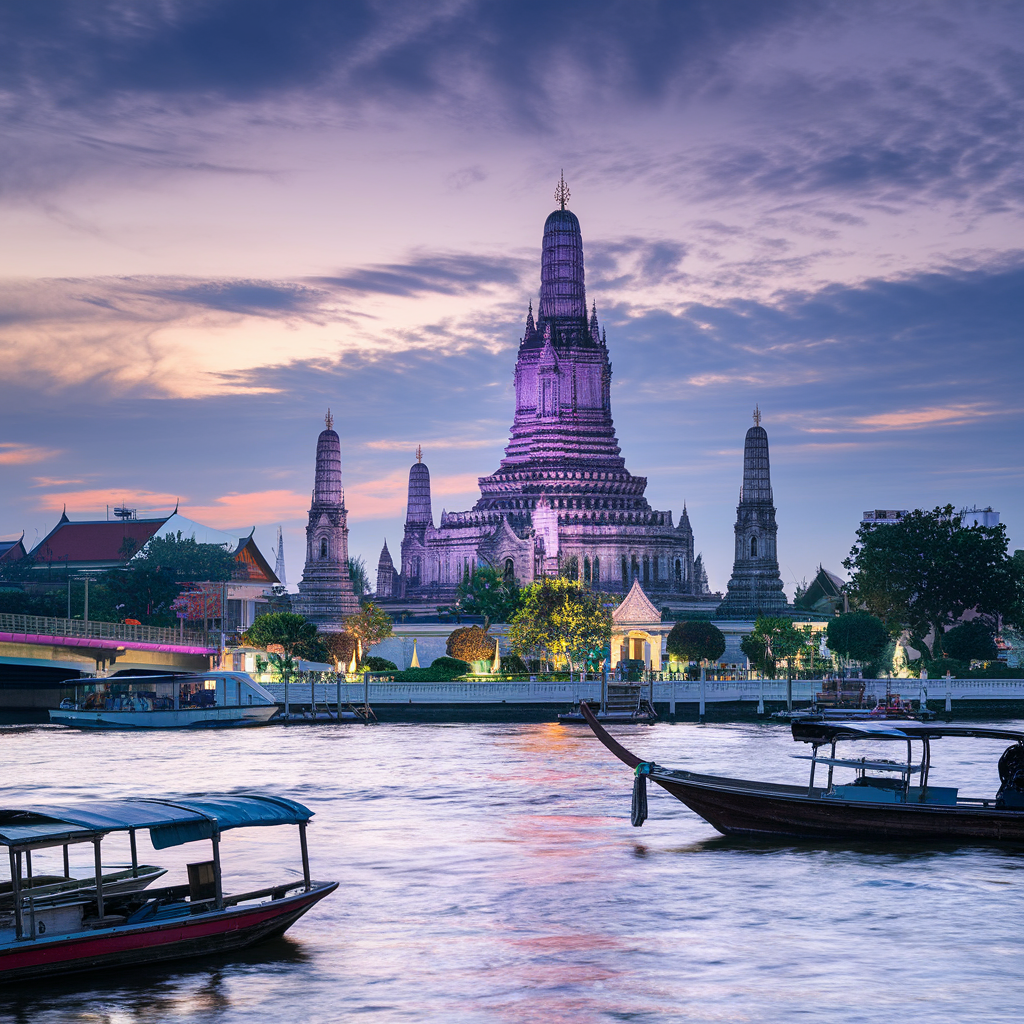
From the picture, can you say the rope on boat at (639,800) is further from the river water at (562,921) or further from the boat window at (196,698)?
the boat window at (196,698)

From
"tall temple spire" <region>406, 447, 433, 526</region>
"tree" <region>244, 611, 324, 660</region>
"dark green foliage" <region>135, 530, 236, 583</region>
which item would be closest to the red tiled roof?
"dark green foliage" <region>135, 530, 236, 583</region>

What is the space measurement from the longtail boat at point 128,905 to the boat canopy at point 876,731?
13.6 metres

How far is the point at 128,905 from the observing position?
21688mm

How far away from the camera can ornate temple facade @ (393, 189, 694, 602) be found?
119 metres


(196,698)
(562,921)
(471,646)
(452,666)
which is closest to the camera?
(562,921)

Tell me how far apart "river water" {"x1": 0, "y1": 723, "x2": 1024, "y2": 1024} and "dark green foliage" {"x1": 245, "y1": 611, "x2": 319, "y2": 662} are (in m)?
38.1

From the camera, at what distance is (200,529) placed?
143m

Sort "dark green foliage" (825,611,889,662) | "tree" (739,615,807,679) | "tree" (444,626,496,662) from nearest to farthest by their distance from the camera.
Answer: "dark green foliage" (825,611,889,662)
"tree" (444,626,496,662)
"tree" (739,615,807,679)

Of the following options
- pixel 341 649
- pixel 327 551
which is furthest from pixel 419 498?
pixel 341 649

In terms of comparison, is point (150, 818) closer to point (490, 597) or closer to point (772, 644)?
point (772, 644)

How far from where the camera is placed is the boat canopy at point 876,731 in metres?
31.9

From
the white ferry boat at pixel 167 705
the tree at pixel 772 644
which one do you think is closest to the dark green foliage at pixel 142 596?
the white ferry boat at pixel 167 705

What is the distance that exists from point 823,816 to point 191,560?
336ft

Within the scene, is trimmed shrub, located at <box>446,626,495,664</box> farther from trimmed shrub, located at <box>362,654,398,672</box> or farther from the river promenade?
the river promenade
